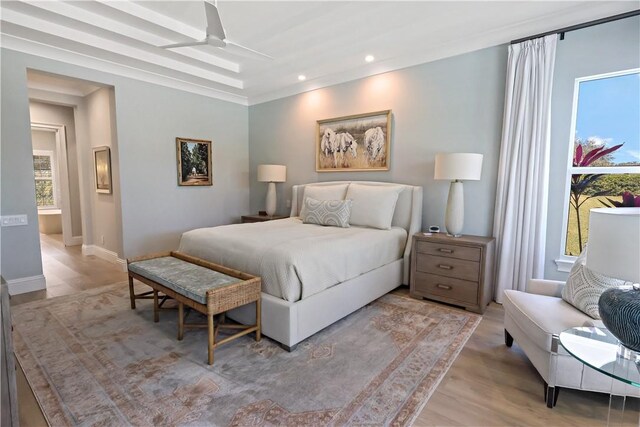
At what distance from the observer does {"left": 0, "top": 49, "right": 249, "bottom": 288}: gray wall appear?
11.1 ft

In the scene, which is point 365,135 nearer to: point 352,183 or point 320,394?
point 352,183

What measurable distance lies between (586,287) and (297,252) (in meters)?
1.91

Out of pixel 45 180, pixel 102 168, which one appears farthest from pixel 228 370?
pixel 45 180

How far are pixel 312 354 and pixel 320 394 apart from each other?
43cm

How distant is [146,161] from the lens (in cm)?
446

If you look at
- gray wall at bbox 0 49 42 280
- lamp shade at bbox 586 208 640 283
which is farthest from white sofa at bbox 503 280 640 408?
gray wall at bbox 0 49 42 280

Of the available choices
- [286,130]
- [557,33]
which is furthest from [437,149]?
[286,130]

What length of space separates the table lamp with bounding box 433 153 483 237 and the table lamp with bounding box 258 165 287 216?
2.64 meters

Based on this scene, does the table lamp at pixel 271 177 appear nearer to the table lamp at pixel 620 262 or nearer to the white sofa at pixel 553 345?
the white sofa at pixel 553 345

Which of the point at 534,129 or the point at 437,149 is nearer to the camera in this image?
the point at 534,129

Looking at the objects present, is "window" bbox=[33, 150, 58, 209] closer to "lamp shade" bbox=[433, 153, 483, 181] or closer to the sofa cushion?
"lamp shade" bbox=[433, 153, 483, 181]

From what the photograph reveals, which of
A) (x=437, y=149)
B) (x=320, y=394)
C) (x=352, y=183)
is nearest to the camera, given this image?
(x=320, y=394)

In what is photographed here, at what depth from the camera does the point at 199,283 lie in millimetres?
2307

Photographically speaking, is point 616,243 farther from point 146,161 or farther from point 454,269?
point 146,161
